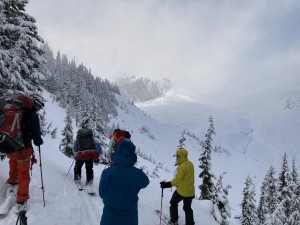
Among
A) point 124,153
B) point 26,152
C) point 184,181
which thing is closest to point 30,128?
point 26,152

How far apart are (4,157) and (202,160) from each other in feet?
81.5

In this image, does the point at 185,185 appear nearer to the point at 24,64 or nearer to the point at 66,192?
the point at 66,192

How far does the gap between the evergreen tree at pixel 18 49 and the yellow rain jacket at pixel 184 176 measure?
Answer: 854 cm

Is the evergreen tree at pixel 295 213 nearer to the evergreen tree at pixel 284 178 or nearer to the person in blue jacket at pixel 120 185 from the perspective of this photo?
the evergreen tree at pixel 284 178

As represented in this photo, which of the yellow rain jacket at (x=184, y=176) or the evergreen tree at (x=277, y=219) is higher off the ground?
the yellow rain jacket at (x=184, y=176)

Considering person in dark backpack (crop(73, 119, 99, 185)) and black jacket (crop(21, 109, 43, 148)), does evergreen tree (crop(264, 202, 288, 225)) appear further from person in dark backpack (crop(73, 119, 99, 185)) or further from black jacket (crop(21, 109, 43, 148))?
black jacket (crop(21, 109, 43, 148))

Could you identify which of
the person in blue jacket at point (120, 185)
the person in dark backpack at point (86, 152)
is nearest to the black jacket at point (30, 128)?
the person in blue jacket at point (120, 185)

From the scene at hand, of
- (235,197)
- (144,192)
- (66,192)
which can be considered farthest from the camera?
(235,197)

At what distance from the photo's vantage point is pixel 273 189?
50.8m

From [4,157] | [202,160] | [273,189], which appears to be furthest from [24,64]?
[273,189]

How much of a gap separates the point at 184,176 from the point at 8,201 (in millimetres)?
4613

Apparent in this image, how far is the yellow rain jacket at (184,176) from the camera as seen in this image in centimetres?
→ 886

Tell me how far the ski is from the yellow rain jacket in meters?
4.18

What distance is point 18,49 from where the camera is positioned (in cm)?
1558
